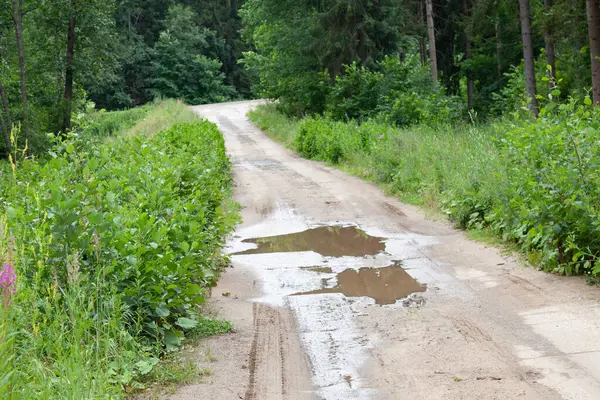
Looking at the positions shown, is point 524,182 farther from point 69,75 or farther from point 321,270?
point 69,75

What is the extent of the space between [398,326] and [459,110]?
25453mm

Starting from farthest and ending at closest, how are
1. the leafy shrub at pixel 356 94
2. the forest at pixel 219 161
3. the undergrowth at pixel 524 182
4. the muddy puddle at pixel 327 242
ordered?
the leafy shrub at pixel 356 94 < the muddy puddle at pixel 327 242 < the undergrowth at pixel 524 182 < the forest at pixel 219 161

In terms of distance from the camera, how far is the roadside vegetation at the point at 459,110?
8750 mm

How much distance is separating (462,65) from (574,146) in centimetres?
2777

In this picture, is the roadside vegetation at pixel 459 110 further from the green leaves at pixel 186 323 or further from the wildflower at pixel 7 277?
the wildflower at pixel 7 277

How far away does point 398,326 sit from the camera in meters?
7.00

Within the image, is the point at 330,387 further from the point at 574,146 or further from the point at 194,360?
the point at 574,146

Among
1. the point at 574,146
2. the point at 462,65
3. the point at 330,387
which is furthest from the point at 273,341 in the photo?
the point at 462,65

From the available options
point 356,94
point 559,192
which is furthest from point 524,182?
point 356,94

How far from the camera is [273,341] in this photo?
678 centimetres

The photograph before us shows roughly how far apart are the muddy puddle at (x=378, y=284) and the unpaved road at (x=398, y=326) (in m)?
0.04

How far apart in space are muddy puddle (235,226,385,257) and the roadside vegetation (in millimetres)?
1767

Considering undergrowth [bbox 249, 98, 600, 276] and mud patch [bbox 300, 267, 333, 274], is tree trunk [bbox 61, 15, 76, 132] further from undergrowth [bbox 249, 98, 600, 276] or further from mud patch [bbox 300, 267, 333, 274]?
mud patch [bbox 300, 267, 333, 274]

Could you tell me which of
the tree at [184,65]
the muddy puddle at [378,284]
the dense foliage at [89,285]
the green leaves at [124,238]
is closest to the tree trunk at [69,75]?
the muddy puddle at [378,284]
